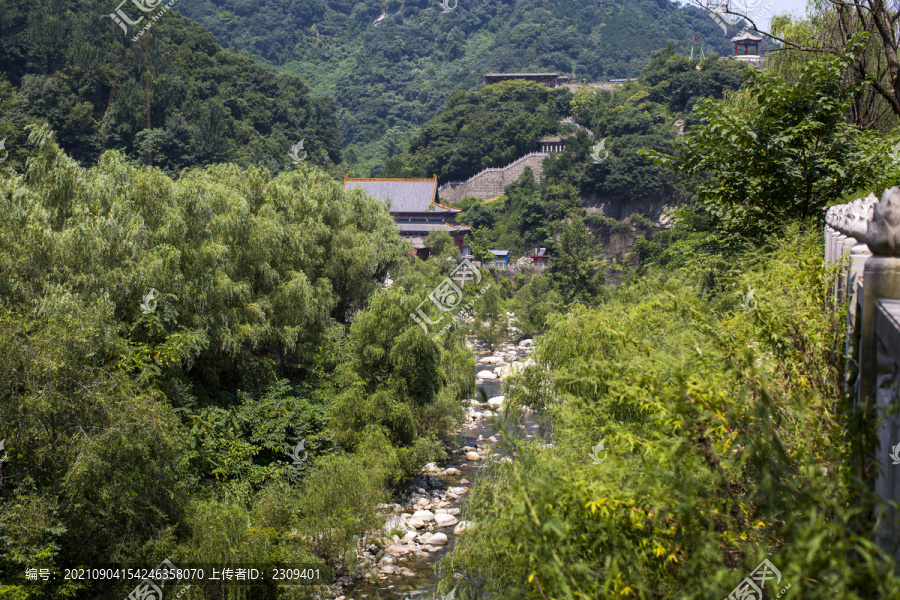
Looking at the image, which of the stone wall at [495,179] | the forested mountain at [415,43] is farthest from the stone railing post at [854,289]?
the forested mountain at [415,43]

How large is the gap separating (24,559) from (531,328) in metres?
22.4

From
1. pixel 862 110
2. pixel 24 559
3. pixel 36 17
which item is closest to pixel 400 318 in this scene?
pixel 24 559

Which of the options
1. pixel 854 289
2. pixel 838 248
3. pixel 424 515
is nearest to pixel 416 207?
pixel 424 515

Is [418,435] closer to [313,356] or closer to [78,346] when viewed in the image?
→ [313,356]

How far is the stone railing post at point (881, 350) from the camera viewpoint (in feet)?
8.46

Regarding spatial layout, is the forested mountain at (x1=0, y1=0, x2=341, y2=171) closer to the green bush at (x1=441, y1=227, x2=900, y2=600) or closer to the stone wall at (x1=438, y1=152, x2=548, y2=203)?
the stone wall at (x1=438, y1=152, x2=548, y2=203)

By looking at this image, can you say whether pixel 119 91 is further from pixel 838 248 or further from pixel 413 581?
pixel 838 248

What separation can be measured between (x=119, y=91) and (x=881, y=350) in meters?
34.5

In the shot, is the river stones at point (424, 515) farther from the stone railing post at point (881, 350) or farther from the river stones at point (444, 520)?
the stone railing post at point (881, 350)

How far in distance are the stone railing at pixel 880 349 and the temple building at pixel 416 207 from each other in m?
33.3

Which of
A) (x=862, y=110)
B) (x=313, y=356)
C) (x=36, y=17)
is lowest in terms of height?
(x=313, y=356)

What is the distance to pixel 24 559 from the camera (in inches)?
Result: 254

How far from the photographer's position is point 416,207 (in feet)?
126

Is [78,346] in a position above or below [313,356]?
above
